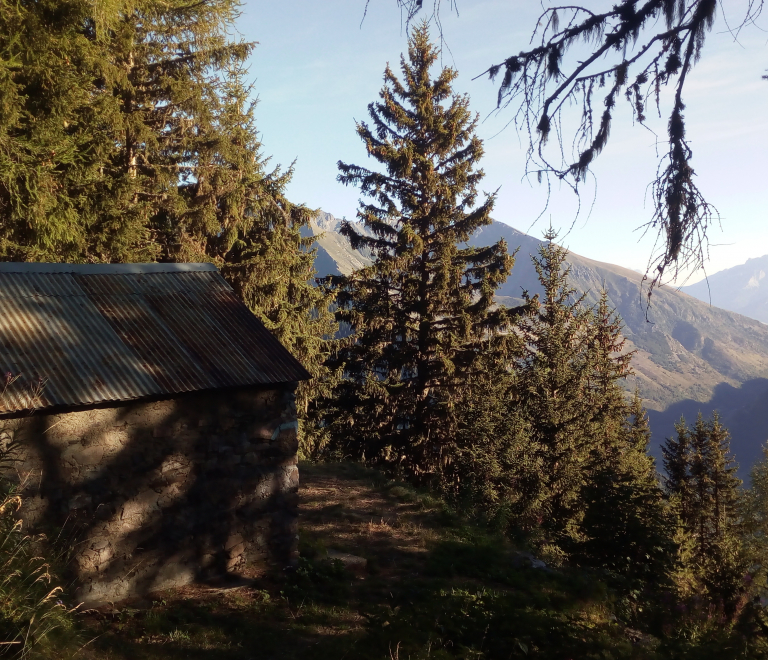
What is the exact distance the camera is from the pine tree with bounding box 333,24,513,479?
56.7ft

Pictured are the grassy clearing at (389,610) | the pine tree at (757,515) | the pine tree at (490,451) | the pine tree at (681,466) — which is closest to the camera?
the grassy clearing at (389,610)

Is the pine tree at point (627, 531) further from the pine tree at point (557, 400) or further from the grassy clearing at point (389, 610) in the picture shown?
the pine tree at point (557, 400)

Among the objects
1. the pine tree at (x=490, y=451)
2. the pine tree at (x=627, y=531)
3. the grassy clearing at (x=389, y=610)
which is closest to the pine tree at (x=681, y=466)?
the pine tree at (x=490, y=451)

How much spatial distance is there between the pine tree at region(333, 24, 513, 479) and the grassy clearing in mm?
6691

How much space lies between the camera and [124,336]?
7.29 meters

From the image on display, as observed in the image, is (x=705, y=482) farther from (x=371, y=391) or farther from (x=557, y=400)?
(x=371, y=391)

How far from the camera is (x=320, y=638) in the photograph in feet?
19.9

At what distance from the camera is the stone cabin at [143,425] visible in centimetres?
622

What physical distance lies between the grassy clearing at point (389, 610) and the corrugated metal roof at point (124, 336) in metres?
2.64

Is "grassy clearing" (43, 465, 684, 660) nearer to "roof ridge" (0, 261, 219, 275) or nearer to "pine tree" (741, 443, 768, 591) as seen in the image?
"roof ridge" (0, 261, 219, 275)

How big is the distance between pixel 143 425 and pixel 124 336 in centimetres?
129

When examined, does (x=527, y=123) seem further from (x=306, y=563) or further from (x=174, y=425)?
(x=306, y=563)

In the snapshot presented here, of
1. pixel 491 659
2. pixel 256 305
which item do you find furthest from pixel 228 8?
pixel 491 659

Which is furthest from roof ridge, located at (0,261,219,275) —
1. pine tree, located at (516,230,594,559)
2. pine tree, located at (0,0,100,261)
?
pine tree, located at (516,230,594,559)
